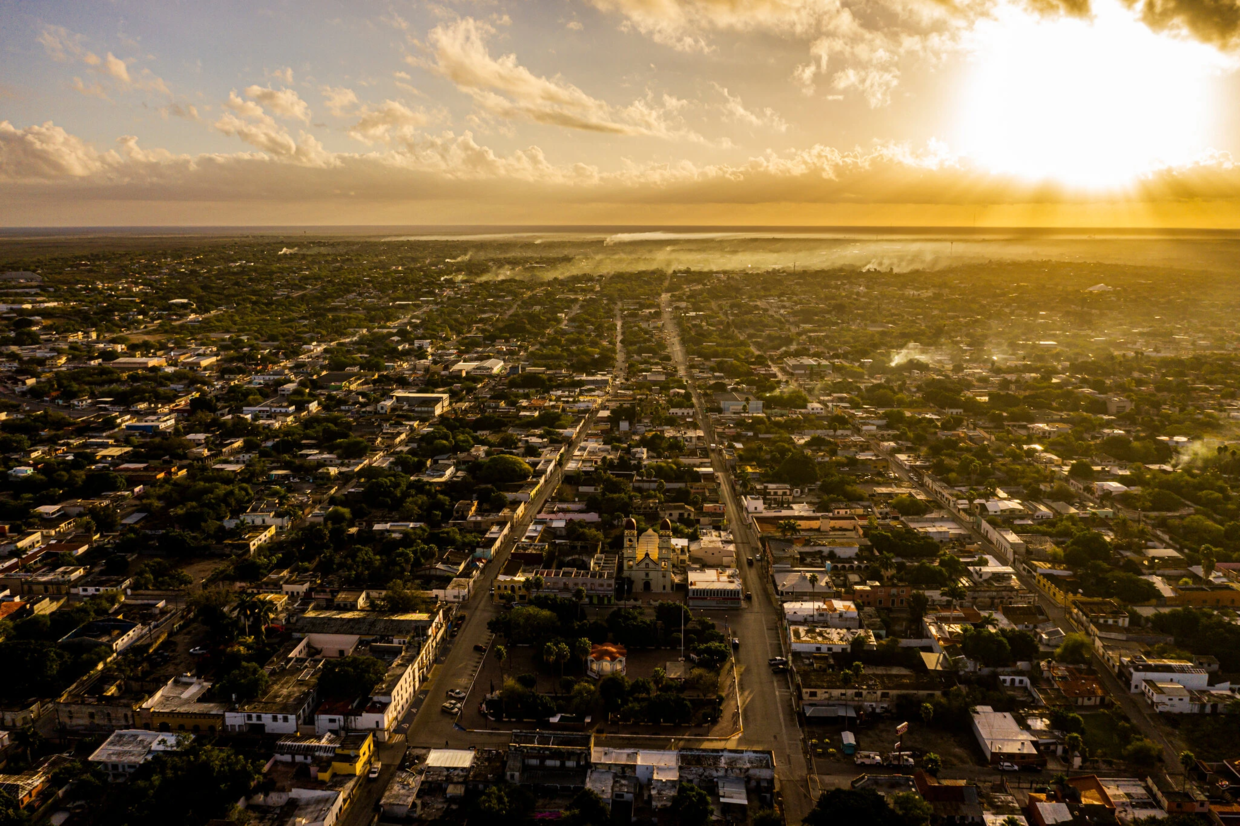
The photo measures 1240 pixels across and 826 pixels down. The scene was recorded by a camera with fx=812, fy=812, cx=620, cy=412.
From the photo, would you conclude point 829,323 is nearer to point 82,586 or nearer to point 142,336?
point 142,336

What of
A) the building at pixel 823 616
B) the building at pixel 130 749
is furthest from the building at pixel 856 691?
the building at pixel 130 749

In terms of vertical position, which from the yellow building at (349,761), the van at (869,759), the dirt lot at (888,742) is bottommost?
the dirt lot at (888,742)

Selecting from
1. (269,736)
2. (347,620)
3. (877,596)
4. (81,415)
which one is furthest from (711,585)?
(81,415)

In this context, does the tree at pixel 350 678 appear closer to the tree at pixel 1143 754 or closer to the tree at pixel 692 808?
the tree at pixel 692 808

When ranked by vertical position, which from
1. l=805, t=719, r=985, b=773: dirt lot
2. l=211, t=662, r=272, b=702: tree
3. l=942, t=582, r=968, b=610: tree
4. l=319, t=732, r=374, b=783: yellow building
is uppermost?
l=211, t=662, r=272, b=702: tree

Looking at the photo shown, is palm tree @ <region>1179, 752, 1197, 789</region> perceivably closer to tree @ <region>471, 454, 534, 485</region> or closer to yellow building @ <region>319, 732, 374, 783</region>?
yellow building @ <region>319, 732, 374, 783</region>

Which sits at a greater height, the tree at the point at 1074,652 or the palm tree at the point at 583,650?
the palm tree at the point at 583,650

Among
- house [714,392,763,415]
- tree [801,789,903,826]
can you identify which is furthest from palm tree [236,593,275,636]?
house [714,392,763,415]
